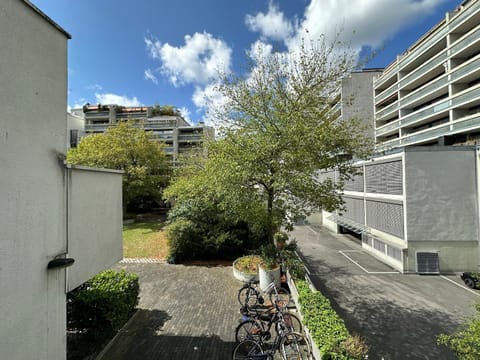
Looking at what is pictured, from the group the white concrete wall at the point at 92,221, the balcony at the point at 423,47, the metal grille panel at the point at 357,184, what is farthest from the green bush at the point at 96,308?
the balcony at the point at 423,47

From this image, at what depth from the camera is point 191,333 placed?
6312mm

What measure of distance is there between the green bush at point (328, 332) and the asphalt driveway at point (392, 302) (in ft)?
7.50

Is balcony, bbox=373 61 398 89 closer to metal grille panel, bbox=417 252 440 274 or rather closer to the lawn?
metal grille panel, bbox=417 252 440 274

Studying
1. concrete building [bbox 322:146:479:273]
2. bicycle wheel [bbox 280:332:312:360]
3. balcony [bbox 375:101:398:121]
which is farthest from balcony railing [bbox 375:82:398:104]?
bicycle wheel [bbox 280:332:312:360]

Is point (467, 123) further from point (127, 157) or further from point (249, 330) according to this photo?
point (127, 157)

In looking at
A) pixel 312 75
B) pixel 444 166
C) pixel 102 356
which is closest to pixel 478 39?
pixel 444 166

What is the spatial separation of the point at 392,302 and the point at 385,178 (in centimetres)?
792

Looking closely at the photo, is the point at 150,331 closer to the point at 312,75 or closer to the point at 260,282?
the point at 260,282

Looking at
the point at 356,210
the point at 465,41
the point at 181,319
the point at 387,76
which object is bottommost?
the point at 181,319

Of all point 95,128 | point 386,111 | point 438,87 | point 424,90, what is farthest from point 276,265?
point 95,128

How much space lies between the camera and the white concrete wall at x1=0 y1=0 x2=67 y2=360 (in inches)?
98.7

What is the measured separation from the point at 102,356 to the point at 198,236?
23.1ft

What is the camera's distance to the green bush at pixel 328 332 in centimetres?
402

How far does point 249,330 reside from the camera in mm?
5727
